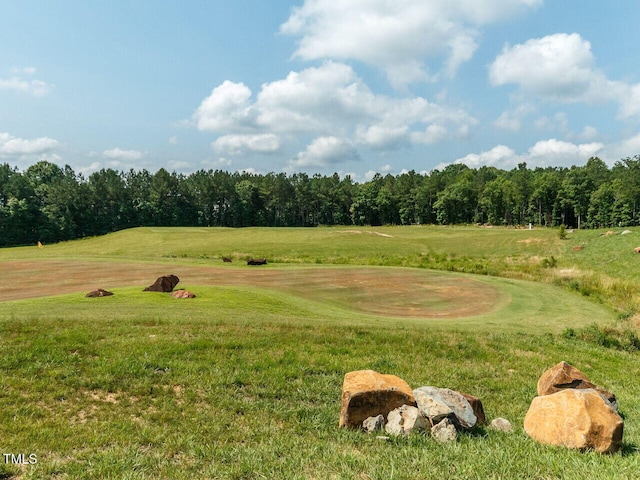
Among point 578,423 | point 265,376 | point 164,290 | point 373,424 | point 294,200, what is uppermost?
point 294,200

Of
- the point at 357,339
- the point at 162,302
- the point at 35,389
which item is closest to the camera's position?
the point at 35,389

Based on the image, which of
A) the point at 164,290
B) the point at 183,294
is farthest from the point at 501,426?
the point at 164,290

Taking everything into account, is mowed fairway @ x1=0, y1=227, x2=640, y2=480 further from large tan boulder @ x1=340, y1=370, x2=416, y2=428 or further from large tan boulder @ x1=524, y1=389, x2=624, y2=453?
large tan boulder @ x1=340, y1=370, x2=416, y2=428

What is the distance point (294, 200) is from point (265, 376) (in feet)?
468

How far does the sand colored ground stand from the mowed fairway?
458 millimetres

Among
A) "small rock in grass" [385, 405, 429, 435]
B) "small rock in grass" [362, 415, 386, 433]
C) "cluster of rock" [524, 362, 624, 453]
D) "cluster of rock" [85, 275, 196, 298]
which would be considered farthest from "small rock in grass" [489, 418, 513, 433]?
"cluster of rock" [85, 275, 196, 298]

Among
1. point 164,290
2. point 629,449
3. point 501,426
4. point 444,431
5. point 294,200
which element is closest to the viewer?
point 629,449

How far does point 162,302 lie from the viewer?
21266 mm

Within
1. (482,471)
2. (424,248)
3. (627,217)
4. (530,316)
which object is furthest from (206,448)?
(627,217)

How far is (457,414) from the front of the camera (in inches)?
295

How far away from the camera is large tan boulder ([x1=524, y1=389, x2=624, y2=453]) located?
6277mm

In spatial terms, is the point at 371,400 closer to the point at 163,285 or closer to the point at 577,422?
the point at 577,422

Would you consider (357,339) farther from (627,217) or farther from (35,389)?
(627,217)

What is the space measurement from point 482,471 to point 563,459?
A: 1421 mm
